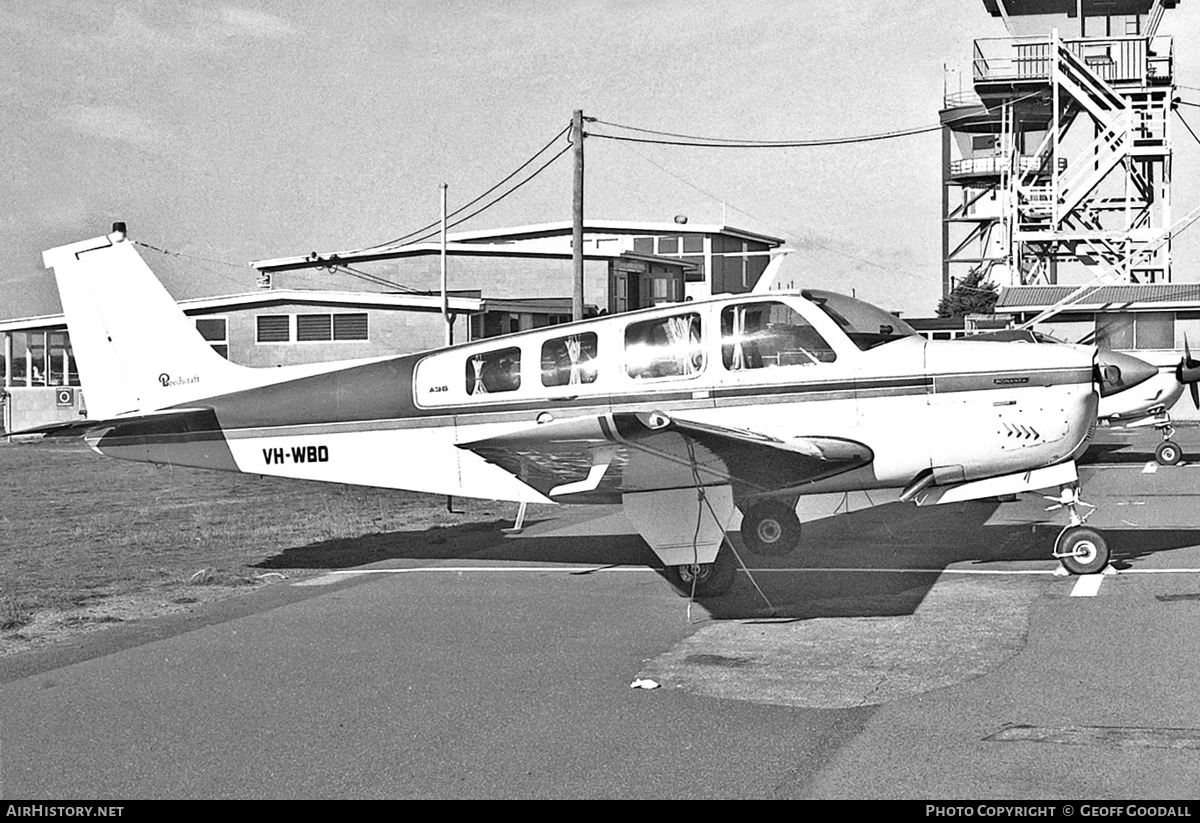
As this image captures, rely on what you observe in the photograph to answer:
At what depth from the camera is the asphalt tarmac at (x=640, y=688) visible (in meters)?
5.64

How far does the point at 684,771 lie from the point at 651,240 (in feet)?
212

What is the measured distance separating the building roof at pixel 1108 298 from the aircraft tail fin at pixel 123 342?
27409mm

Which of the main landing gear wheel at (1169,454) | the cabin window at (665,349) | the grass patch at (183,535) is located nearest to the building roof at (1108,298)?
the main landing gear wheel at (1169,454)

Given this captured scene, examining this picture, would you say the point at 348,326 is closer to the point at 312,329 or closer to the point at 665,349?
the point at 312,329

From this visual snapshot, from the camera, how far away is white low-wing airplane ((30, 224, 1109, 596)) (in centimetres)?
1023

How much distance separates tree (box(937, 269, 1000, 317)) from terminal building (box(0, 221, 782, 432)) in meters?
11.8

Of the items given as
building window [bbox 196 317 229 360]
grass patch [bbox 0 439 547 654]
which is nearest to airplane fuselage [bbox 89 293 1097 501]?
grass patch [bbox 0 439 547 654]

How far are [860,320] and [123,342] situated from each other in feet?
22.7

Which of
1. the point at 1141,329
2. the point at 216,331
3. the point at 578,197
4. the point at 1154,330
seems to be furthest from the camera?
the point at 216,331

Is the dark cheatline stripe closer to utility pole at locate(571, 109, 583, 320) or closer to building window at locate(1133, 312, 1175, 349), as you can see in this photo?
utility pole at locate(571, 109, 583, 320)

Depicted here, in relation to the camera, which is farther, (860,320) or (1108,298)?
(1108,298)

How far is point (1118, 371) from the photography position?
10.5 metres

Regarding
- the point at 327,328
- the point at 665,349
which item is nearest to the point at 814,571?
the point at 665,349
